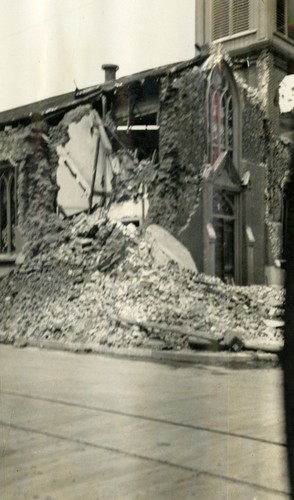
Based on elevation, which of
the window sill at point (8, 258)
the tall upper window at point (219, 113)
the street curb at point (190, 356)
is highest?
the tall upper window at point (219, 113)

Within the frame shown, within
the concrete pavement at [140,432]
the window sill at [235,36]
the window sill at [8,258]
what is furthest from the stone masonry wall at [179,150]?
the window sill at [8,258]

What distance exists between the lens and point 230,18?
97.0 inches

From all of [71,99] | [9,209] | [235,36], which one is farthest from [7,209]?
[235,36]

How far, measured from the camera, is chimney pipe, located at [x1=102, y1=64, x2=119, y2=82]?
9.46ft

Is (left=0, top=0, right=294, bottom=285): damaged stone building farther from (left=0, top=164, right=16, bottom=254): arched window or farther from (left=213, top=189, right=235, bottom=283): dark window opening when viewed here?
(left=0, top=164, right=16, bottom=254): arched window

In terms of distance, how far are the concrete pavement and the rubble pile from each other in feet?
0.37

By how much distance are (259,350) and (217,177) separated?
590mm

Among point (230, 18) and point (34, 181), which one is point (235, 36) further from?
point (34, 181)

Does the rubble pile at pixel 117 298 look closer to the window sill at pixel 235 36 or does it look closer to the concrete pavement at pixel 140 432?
the concrete pavement at pixel 140 432

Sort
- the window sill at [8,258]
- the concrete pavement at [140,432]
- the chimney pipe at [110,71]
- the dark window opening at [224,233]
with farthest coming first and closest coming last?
1. the window sill at [8,258]
2. the chimney pipe at [110,71]
3. the dark window opening at [224,233]
4. the concrete pavement at [140,432]

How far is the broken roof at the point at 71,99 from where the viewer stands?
265 centimetres

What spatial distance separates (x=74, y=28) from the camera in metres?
3.06

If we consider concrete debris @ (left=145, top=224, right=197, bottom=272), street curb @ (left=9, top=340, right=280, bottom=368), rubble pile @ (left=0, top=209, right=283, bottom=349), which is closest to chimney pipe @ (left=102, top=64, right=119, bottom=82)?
rubble pile @ (left=0, top=209, right=283, bottom=349)

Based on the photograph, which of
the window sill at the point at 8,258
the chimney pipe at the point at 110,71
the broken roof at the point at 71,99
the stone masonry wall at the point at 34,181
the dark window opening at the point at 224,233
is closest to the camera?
the dark window opening at the point at 224,233
